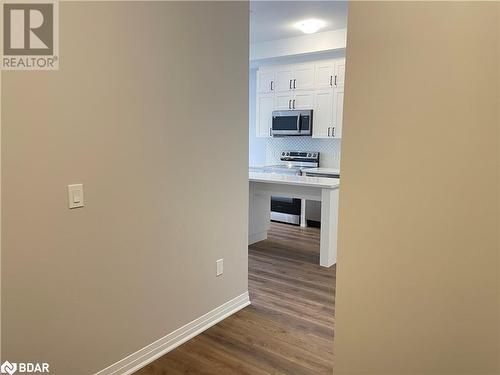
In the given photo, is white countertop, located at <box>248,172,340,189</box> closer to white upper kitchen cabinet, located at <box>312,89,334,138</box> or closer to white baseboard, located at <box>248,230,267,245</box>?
white baseboard, located at <box>248,230,267,245</box>

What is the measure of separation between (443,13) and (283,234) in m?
4.38

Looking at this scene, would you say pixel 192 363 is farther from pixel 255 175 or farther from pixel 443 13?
pixel 255 175

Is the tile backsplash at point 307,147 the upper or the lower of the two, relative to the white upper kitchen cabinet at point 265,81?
lower

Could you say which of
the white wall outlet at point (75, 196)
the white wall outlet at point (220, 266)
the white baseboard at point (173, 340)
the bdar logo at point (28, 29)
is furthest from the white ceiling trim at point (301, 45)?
the white wall outlet at point (75, 196)

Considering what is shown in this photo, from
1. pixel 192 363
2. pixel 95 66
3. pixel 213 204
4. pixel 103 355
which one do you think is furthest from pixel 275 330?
pixel 95 66

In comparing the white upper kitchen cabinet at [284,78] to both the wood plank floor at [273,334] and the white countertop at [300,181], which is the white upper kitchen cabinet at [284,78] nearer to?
the white countertop at [300,181]

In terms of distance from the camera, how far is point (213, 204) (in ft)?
8.73

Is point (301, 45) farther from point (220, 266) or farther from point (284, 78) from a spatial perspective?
point (220, 266)

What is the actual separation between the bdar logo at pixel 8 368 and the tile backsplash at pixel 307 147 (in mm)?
5131

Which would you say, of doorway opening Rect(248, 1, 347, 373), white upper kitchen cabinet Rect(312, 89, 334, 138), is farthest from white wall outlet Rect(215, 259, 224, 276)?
white upper kitchen cabinet Rect(312, 89, 334, 138)

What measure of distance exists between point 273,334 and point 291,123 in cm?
402

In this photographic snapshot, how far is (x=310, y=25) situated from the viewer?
4742 millimetres

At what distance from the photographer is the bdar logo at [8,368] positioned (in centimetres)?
168

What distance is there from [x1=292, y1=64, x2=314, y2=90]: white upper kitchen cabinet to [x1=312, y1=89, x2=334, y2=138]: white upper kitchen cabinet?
21cm
